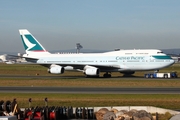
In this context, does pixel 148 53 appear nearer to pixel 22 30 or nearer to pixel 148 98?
pixel 22 30

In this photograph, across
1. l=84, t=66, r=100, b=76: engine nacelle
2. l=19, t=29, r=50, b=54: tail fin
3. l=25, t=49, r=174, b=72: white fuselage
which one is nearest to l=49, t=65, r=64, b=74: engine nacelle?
l=25, t=49, r=174, b=72: white fuselage

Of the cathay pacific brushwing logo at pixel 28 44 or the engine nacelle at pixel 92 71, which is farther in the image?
the cathay pacific brushwing logo at pixel 28 44

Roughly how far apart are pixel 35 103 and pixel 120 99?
8165 millimetres

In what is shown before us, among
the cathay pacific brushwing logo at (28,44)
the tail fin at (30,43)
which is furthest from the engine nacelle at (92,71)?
the cathay pacific brushwing logo at (28,44)

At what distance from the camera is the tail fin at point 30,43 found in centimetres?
8150

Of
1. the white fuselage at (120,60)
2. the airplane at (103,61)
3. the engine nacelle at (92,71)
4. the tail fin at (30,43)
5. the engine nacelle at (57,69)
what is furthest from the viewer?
the tail fin at (30,43)

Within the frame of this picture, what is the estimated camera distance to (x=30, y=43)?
269 feet

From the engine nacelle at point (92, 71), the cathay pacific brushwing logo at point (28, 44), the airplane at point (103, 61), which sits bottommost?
the engine nacelle at point (92, 71)

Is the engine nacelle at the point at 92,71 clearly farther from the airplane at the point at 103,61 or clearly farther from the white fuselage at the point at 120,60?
the white fuselage at the point at 120,60

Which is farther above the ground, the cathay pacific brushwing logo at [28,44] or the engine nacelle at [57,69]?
the cathay pacific brushwing logo at [28,44]

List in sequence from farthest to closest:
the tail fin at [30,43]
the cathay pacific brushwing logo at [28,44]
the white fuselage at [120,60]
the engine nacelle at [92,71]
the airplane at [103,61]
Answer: the cathay pacific brushwing logo at [28,44]
the tail fin at [30,43]
the engine nacelle at [92,71]
the airplane at [103,61]
the white fuselage at [120,60]

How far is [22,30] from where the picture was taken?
270ft

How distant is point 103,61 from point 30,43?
17783 millimetres

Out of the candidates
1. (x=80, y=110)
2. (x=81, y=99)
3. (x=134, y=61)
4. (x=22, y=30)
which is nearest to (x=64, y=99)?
(x=81, y=99)
